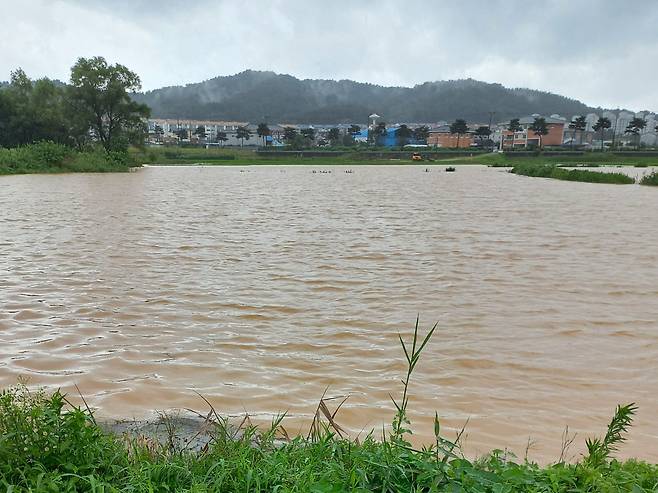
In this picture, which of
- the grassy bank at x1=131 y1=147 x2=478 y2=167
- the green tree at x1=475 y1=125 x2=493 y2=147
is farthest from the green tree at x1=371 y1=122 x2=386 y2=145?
the grassy bank at x1=131 y1=147 x2=478 y2=167

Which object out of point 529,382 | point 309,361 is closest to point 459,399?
point 529,382

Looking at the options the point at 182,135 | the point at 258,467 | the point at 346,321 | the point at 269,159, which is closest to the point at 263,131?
the point at 182,135

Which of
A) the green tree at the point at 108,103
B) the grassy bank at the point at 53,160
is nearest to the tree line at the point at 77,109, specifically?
the green tree at the point at 108,103

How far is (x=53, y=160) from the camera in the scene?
38.0m

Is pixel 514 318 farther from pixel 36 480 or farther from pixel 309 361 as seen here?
pixel 36 480

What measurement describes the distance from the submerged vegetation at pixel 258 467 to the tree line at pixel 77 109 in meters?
47.4

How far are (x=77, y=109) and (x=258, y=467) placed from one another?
169 ft

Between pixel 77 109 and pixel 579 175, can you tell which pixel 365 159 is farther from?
pixel 579 175

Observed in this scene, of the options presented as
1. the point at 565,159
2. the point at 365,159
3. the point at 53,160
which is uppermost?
the point at 565,159

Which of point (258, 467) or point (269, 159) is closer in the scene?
point (258, 467)

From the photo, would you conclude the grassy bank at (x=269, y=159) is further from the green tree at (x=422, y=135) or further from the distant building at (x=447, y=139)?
the distant building at (x=447, y=139)

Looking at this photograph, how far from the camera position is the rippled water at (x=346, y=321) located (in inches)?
156

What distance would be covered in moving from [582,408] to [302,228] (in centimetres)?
965

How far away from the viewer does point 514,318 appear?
6.06 metres
